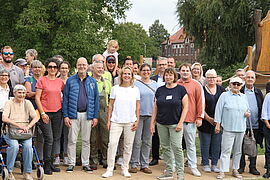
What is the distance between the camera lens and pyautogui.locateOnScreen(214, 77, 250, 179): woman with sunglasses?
6875 millimetres

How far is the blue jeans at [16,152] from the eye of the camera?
6180mm

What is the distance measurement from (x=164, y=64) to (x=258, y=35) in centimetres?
756

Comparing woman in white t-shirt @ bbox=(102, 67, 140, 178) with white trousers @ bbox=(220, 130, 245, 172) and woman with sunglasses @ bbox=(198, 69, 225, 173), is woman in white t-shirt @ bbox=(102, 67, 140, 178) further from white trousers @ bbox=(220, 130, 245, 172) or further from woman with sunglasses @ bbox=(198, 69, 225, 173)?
white trousers @ bbox=(220, 130, 245, 172)

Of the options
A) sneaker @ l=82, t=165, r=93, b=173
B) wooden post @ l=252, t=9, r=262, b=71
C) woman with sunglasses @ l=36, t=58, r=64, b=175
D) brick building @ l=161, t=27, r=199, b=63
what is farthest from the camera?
brick building @ l=161, t=27, r=199, b=63

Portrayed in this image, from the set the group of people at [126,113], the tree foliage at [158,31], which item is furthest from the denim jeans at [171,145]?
the tree foliage at [158,31]

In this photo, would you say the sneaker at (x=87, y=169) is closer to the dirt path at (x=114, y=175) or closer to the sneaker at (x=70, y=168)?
the dirt path at (x=114, y=175)

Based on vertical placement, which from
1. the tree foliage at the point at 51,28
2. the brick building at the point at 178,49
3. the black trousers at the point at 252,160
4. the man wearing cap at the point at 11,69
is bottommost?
the black trousers at the point at 252,160

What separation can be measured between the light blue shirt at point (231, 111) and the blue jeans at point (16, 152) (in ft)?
10.3

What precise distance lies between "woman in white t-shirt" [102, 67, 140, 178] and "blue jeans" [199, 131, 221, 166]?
1.38 m

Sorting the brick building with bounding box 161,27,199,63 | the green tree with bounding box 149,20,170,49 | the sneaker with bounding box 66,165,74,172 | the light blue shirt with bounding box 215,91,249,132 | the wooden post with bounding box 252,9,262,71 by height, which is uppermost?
the green tree with bounding box 149,20,170,49

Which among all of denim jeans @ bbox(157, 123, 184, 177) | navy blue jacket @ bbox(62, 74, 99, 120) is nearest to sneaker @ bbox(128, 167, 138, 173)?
denim jeans @ bbox(157, 123, 184, 177)

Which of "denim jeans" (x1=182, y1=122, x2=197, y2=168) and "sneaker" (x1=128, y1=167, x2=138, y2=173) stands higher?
"denim jeans" (x1=182, y1=122, x2=197, y2=168)

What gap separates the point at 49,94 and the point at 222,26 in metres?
19.9

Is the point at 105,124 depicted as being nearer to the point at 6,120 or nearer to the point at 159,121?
the point at 159,121
